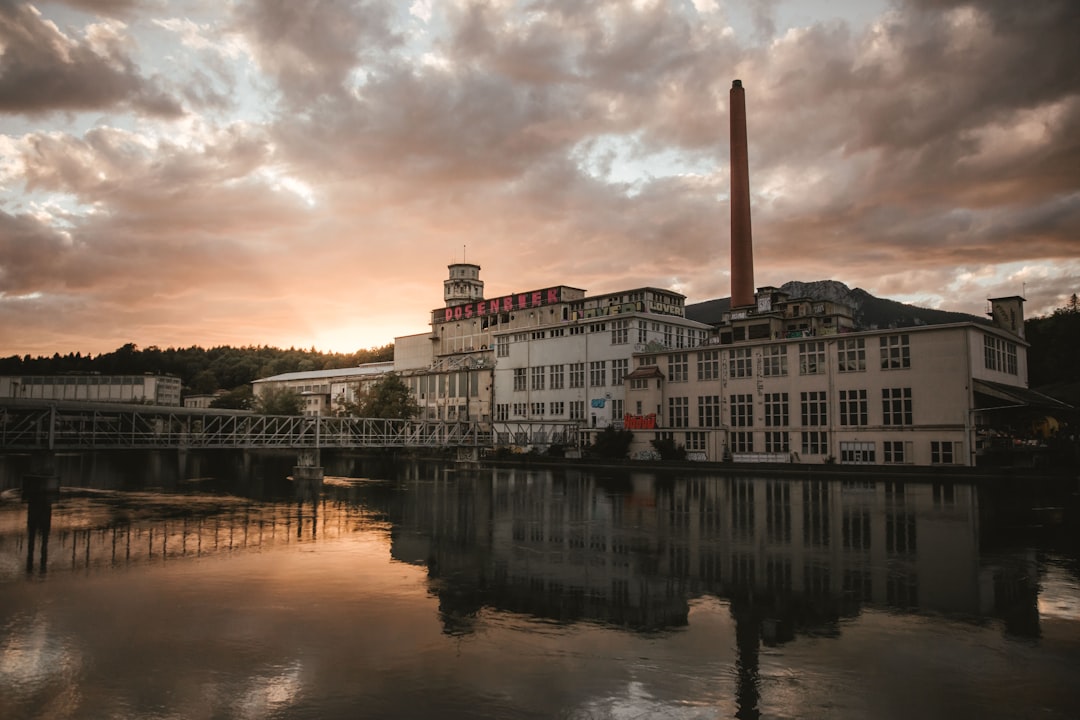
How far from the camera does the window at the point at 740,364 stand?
6831 cm

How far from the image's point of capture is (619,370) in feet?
265

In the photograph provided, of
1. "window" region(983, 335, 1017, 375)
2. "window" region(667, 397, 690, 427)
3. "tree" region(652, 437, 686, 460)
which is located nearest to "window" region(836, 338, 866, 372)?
"window" region(983, 335, 1017, 375)

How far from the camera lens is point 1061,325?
84938 mm

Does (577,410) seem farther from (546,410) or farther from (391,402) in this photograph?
(391,402)

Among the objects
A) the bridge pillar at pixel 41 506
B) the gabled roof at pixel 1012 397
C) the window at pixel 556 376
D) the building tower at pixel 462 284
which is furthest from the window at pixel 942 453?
the building tower at pixel 462 284

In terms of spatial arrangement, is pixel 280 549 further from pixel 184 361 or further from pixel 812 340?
pixel 184 361

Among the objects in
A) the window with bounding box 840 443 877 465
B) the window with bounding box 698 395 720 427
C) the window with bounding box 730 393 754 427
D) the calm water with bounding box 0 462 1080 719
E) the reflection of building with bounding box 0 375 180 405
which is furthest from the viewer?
the reflection of building with bounding box 0 375 180 405

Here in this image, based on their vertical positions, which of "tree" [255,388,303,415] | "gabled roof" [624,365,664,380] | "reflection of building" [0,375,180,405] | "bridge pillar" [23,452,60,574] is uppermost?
"reflection of building" [0,375,180,405]

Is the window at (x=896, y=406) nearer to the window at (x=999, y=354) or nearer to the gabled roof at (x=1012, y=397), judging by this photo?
the gabled roof at (x=1012, y=397)

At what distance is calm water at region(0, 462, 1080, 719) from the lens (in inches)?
410

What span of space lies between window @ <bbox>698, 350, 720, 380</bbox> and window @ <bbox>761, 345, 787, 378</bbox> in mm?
5068

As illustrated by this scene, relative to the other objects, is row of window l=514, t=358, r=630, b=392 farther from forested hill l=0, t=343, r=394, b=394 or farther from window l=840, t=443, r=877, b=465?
forested hill l=0, t=343, r=394, b=394

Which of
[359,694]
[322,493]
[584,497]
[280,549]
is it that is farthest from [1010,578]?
[322,493]

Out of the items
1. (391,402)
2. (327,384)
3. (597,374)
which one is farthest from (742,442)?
(327,384)
